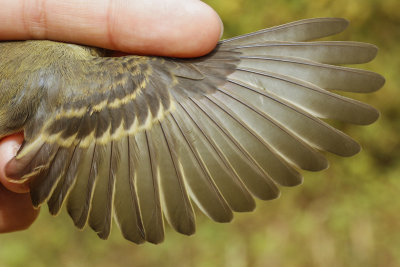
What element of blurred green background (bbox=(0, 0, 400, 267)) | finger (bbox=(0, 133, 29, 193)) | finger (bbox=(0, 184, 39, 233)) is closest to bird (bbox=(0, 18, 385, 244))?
finger (bbox=(0, 133, 29, 193))

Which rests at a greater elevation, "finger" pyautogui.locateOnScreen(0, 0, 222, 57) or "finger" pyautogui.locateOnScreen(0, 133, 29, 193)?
"finger" pyautogui.locateOnScreen(0, 0, 222, 57)

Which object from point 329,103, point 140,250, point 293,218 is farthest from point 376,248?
point 329,103

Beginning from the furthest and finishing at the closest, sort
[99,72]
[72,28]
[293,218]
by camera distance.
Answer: [293,218]
[72,28]
[99,72]

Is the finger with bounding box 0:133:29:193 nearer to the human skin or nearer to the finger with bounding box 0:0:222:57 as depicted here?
the human skin

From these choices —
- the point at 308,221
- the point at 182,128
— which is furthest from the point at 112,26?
the point at 308,221

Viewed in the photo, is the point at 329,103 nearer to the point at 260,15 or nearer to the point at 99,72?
the point at 99,72

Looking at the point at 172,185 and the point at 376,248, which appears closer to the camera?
the point at 172,185

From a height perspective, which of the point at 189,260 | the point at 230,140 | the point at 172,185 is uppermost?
the point at 230,140

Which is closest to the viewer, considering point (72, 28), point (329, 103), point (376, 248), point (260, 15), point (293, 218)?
point (329, 103)
